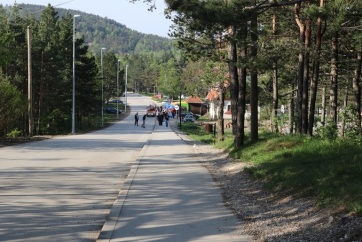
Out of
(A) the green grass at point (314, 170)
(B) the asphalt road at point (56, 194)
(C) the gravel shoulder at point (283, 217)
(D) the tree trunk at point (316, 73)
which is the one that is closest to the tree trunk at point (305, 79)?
(D) the tree trunk at point (316, 73)

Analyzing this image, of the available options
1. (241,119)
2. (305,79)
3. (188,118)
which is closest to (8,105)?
(241,119)

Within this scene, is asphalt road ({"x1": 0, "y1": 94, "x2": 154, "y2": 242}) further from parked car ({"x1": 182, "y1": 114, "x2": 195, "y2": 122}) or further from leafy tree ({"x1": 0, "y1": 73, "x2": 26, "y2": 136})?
parked car ({"x1": 182, "y1": 114, "x2": 195, "y2": 122})

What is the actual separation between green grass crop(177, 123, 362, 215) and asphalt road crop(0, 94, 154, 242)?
11.8 ft

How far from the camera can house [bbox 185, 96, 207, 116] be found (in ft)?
353

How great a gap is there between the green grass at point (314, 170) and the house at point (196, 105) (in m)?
91.6

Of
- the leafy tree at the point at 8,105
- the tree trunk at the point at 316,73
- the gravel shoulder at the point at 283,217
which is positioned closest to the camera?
the gravel shoulder at the point at 283,217

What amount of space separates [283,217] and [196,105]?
335 feet

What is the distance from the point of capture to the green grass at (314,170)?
7.77 meters

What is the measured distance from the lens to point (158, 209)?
909cm

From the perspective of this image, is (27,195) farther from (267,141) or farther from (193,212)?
(267,141)

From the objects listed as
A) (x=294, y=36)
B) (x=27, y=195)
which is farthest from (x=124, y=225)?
(x=294, y=36)

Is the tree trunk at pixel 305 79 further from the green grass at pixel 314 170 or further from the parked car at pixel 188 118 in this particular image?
the parked car at pixel 188 118

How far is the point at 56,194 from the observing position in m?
10.8

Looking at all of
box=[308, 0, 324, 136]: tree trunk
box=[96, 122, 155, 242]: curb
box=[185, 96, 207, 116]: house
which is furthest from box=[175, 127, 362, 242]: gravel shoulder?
box=[185, 96, 207, 116]: house
